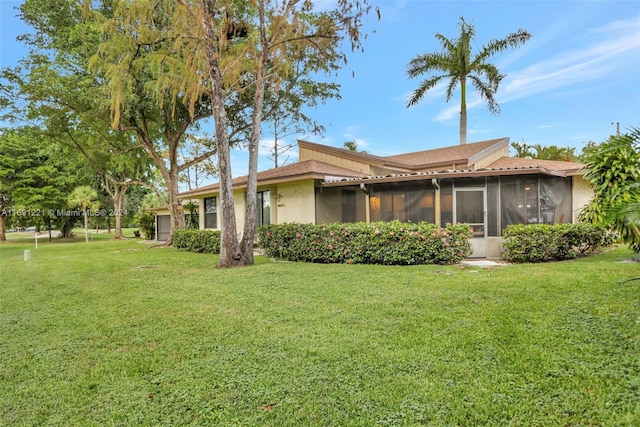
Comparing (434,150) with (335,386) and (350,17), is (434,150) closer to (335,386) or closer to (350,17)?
(350,17)

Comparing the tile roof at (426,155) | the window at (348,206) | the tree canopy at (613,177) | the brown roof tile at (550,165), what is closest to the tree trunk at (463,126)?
the tile roof at (426,155)

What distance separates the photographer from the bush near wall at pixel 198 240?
14595 mm

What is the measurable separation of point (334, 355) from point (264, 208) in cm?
1204

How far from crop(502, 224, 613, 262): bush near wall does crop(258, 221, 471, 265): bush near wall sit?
1.13 meters

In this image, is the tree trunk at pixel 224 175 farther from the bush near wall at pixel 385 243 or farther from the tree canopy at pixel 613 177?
the tree canopy at pixel 613 177

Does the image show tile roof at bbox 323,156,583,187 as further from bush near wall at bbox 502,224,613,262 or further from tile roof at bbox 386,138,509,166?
tile roof at bbox 386,138,509,166

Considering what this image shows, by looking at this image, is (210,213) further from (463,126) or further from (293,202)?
(463,126)

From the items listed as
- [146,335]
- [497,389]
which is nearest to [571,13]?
[497,389]

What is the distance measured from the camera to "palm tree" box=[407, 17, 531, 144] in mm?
19328

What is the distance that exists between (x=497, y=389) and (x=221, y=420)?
220cm

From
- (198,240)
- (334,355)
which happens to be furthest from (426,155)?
(334,355)

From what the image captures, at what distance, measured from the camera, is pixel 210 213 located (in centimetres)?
1920

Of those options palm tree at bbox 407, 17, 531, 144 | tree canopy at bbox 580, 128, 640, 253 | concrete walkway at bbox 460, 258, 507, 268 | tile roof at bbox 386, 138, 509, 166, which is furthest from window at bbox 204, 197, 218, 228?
tree canopy at bbox 580, 128, 640, 253

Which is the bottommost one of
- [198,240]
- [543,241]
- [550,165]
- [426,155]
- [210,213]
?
[198,240]
